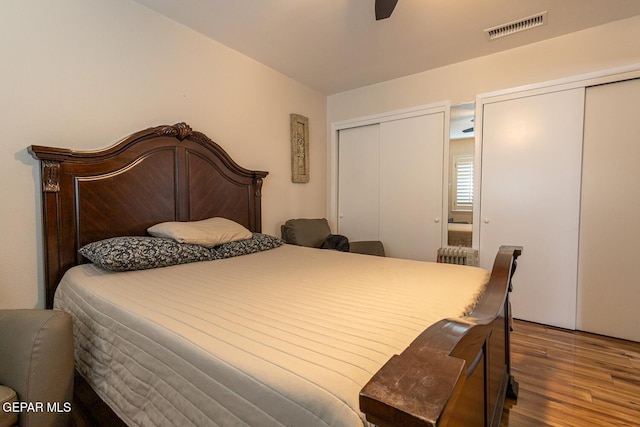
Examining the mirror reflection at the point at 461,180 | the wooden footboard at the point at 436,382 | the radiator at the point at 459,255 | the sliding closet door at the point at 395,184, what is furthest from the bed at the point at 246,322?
the mirror reflection at the point at 461,180

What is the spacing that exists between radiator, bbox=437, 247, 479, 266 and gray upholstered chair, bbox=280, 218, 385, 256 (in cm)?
62

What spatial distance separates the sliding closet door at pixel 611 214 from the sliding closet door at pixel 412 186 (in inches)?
47.0

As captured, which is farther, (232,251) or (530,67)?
(530,67)

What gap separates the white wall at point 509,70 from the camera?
7.82ft

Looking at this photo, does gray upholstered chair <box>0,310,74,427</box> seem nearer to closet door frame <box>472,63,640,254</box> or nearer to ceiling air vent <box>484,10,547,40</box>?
closet door frame <box>472,63,640,254</box>

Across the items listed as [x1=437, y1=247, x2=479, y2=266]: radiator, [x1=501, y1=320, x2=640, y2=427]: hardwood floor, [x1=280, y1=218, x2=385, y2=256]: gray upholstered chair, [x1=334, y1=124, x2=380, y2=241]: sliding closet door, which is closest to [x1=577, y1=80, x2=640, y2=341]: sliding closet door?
[x1=501, y1=320, x2=640, y2=427]: hardwood floor

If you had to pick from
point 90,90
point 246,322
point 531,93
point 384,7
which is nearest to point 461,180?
point 531,93

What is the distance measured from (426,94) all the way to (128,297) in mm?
3266

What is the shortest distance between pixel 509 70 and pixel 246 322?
127 inches

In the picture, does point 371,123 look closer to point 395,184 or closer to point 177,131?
point 395,184

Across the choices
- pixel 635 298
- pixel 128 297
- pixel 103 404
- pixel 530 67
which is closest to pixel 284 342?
pixel 128 297

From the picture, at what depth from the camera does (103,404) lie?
125 cm

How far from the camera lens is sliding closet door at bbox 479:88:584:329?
2.59m

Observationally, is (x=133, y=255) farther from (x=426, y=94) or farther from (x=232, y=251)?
(x=426, y=94)
